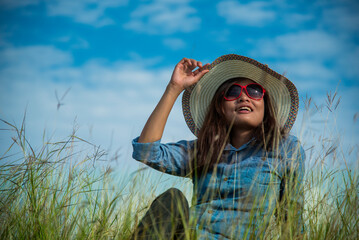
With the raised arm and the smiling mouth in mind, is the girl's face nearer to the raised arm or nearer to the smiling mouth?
the smiling mouth

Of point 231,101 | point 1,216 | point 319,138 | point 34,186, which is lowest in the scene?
point 1,216

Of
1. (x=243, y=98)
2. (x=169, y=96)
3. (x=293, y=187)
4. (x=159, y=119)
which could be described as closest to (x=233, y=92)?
(x=243, y=98)

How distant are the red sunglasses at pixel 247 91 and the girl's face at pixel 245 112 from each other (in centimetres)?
3

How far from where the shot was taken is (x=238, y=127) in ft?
9.43

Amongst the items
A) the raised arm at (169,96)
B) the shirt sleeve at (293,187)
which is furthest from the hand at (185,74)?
the shirt sleeve at (293,187)

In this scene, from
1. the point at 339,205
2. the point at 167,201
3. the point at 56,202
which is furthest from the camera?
the point at 56,202

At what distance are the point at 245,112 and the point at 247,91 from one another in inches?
7.5

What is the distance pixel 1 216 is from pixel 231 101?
1994 mm

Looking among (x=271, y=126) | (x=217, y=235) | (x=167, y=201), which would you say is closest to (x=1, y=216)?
(x=167, y=201)

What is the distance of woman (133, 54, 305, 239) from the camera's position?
225 cm

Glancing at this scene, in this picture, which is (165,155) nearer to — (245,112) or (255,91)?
(245,112)

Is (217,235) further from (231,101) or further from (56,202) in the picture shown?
(56,202)

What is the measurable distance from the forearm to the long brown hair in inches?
14.7

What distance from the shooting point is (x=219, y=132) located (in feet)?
9.45
